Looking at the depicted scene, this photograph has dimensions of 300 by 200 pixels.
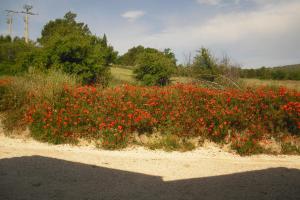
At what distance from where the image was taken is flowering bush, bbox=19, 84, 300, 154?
8.48 metres

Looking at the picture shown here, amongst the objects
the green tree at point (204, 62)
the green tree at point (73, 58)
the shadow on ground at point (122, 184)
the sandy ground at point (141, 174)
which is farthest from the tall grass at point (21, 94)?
the green tree at point (204, 62)

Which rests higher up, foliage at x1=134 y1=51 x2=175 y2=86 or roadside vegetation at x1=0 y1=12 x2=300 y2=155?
foliage at x1=134 y1=51 x2=175 y2=86

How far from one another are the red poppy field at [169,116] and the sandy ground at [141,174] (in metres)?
0.68

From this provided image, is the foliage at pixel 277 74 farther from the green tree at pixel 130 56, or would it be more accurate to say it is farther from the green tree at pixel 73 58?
the green tree at pixel 130 56

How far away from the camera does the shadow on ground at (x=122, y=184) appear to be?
15.6 ft

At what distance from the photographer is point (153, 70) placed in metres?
23.8

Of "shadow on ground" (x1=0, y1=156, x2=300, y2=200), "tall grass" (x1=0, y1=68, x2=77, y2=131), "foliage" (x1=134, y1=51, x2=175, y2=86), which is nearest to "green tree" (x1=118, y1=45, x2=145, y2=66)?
"foliage" (x1=134, y1=51, x2=175, y2=86)

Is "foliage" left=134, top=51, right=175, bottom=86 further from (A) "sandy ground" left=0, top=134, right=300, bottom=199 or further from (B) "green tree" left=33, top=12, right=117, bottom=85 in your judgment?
(A) "sandy ground" left=0, top=134, right=300, bottom=199

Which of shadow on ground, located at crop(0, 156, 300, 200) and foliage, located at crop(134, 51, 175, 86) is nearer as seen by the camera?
shadow on ground, located at crop(0, 156, 300, 200)

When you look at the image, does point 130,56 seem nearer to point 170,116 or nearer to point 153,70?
point 153,70

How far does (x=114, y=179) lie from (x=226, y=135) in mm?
4257

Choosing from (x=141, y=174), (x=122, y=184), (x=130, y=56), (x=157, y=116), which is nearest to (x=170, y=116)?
(x=157, y=116)

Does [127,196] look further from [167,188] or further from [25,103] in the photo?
[25,103]

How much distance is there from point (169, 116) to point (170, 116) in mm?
31
